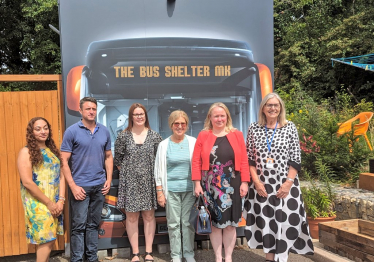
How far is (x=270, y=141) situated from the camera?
3.23m

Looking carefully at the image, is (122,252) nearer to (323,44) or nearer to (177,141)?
(177,141)

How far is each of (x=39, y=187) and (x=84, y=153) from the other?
1.76ft

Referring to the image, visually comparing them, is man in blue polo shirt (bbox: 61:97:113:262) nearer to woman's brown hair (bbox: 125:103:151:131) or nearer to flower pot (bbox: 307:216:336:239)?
woman's brown hair (bbox: 125:103:151:131)

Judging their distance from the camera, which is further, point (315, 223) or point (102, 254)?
point (315, 223)

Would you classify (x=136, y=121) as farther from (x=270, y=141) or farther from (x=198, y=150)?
(x=270, y=141)

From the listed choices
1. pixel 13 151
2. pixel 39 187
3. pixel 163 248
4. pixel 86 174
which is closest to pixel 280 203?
pixel 163 248

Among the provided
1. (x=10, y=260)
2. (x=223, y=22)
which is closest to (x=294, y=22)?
(x=223, y=22)

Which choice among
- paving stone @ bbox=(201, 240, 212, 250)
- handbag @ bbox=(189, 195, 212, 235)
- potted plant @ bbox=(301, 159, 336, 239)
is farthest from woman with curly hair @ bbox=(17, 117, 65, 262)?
potted plant @ bbox=(301, 159, 336, 239)

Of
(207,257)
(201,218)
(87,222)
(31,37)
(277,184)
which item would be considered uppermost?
(31,37)

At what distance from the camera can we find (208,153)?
325 centimetres

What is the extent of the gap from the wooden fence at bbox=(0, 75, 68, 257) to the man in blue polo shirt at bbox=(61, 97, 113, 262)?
0.77 meters

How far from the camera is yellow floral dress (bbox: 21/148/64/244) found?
10.0 feet

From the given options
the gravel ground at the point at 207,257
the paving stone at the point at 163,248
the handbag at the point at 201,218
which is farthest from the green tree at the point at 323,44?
the handbag at the point at 201,218

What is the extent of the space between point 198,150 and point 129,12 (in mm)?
1871
